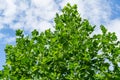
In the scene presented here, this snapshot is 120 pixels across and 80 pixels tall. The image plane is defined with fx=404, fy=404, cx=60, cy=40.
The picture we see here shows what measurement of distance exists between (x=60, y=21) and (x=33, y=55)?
4351mm

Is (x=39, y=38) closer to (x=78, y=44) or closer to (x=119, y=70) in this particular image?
(x=78, y=44)

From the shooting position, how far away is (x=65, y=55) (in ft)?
115

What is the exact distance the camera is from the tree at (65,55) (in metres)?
34.8

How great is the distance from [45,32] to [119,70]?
25.2 feet

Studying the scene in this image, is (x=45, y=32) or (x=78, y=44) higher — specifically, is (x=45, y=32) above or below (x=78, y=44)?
above

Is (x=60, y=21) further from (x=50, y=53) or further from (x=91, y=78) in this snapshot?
→ (x=91, y=78)

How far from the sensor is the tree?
34812 millimetres

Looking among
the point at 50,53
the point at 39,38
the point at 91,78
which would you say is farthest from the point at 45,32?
the point at 91,78

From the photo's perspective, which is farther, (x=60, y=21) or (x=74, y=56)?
(x=60, y=21)

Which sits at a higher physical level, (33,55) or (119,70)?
(33,55)

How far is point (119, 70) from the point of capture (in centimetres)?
3584

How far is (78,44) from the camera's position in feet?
115

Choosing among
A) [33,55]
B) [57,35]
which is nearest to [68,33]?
[57,35]

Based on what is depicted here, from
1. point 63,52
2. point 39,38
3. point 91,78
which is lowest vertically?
point 91,78
